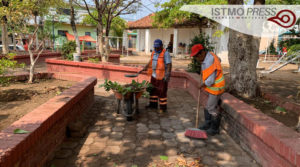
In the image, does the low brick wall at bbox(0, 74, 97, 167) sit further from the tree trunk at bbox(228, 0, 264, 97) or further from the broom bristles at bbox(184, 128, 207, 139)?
the tree trunk at bbox(228, 0, 264, 97)

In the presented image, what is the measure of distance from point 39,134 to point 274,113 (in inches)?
154

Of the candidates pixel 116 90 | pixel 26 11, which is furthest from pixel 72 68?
pixel 116 90

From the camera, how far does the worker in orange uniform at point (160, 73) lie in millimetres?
4707

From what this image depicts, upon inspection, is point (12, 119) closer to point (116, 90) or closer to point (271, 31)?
point (116, 90)

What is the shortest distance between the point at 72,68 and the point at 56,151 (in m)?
6.46

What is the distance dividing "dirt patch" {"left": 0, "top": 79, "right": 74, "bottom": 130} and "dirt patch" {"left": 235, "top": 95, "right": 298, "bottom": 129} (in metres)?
4.26

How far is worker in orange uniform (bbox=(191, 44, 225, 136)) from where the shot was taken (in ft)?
11.7

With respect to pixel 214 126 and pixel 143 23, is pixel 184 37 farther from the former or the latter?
pixel 214 126

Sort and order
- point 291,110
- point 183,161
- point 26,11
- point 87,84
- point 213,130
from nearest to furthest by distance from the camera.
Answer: point 183,161 < point 213,130 < point 291,110 < point 87,84 < point 26,11

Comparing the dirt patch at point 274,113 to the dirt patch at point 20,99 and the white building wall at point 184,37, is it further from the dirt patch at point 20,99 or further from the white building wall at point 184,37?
the white building wall at point 184,37

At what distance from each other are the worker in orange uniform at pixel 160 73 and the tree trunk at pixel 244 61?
1.60 m

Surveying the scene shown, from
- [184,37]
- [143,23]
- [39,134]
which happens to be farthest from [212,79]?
[143,23]

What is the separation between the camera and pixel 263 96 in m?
5.03

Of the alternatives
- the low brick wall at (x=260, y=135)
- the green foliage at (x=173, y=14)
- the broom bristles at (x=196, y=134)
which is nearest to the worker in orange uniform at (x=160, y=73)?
the low brick wall at (x=260, y=135)
